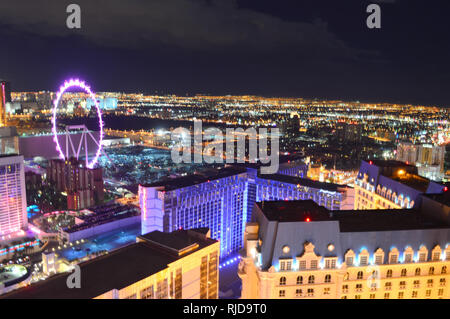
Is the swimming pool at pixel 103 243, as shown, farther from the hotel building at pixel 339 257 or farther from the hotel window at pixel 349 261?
the hotel window at pixel 349 261

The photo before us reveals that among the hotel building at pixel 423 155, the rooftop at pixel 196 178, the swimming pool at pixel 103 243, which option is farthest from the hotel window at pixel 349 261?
the hotel building at pixel 423 155

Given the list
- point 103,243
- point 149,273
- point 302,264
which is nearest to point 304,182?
point 149,273

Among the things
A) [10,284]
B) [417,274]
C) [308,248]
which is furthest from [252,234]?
[10,284]

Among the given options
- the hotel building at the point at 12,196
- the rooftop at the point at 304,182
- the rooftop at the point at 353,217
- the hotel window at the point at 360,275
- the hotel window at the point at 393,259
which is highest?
the rooftop at the point at 353,217

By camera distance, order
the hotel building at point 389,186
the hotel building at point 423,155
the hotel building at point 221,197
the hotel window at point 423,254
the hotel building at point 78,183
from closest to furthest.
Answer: the hotel window at point 423,254 < the hotel building at point 389,186 < the hotel building at point 221,197 < the hotel building at point 78,183 < the hotel building at point 423,155

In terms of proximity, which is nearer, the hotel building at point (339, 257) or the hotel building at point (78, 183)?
the hotel building at point (339, 257)

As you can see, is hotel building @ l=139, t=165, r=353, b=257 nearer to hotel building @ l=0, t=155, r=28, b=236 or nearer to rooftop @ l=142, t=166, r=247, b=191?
rooftop @ l=142, t=166, r=247, b=191

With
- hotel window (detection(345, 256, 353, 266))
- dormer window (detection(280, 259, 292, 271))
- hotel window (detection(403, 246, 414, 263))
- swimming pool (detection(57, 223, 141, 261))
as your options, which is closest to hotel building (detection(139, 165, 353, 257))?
swimming pool (detection(57, 223, 141, 261))
